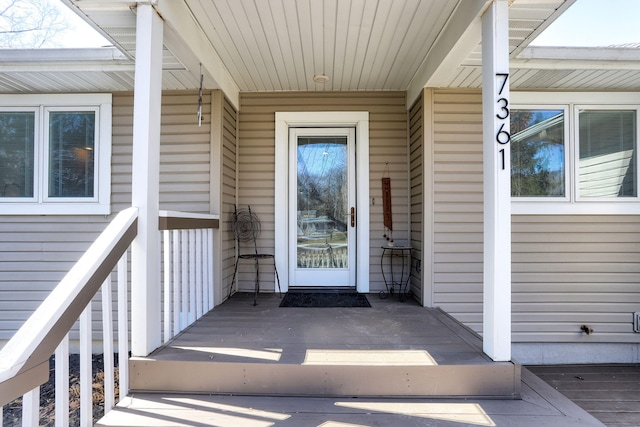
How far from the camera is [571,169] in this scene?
3.70 metres

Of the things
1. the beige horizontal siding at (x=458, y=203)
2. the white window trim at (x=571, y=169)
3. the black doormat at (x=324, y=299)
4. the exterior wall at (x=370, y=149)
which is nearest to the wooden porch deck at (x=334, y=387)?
the black doormat at (x=324, y=299)

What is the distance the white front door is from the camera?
420cm

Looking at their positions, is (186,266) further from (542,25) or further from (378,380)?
(542,25)

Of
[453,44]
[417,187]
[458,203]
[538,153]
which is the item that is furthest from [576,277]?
[453,44]

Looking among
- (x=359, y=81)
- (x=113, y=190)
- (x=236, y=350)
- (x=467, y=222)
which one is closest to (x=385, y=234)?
(x=467, y=222)

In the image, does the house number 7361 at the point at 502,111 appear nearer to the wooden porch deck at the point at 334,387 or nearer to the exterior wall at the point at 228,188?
the wooden porch deck at the point at 334,387

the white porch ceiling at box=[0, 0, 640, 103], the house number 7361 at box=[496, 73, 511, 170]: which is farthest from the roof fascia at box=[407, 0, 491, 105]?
the house number 7361 at box=[496, 73, 511, 170]

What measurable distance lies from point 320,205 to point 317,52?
1.73 metres

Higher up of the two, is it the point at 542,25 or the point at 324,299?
the point at 542,25

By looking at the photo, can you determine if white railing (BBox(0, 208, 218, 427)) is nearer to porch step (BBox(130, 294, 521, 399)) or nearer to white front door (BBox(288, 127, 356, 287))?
porch step (BBox(130, 294, 521, 399))

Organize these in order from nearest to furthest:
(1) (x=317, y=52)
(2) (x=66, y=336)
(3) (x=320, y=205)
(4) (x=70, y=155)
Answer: (2) (x=66, y=336)
(1) (x=317, y=52)
(4) (x=70, y=155)
(3) (x=320, y=205)

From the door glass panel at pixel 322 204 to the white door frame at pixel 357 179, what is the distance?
0.57 feet

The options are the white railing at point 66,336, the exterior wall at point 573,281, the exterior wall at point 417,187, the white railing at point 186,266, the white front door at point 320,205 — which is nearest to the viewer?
the white railing at point 66,336

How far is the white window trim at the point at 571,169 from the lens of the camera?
371 cm
